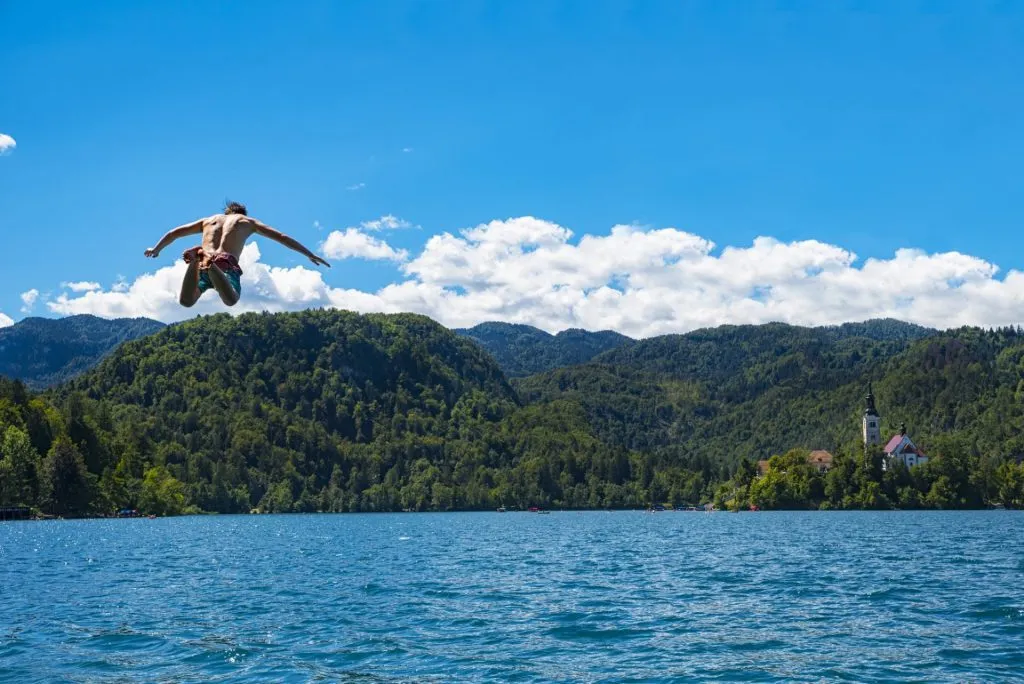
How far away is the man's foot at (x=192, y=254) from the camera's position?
646 inches

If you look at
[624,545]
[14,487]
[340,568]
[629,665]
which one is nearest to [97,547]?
[340,568]

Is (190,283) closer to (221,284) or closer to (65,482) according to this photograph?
(221,284)

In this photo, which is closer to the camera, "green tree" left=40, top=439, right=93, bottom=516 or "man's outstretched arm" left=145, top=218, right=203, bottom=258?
"man's outstretched arm" left=145, top=218, right=203, bottom=258

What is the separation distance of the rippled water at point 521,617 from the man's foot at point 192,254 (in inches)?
696

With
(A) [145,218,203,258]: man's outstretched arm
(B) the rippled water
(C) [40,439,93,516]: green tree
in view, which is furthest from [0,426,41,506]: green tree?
(A) [145,218,203,258]: man's outstretched arm

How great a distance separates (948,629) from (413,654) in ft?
65.4

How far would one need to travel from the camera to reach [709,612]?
143 feet

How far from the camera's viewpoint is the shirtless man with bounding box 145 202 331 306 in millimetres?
16095

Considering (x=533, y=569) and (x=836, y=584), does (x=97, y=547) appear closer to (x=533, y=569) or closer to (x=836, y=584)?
(x=533, y=569)

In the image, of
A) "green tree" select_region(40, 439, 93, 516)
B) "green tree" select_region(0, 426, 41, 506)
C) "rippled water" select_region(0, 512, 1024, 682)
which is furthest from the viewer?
"green tree" select_region(40, 439, 93, 516)

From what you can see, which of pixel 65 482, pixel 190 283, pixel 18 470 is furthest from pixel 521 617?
pixel 65 482

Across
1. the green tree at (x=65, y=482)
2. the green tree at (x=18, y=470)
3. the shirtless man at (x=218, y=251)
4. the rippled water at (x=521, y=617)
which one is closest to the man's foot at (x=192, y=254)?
the shirtless man at (x=218, y=251)

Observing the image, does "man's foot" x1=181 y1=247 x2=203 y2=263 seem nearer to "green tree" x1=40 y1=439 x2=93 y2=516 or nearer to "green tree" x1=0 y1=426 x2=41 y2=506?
"green tree" x1=0 y1=426 x2=41 y2=506

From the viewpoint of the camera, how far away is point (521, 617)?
42406 millimetres
